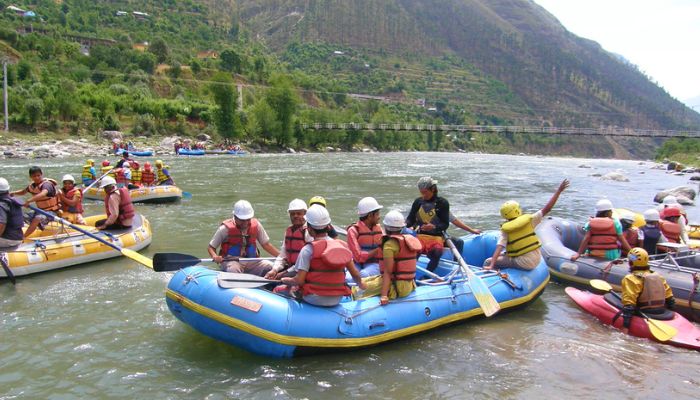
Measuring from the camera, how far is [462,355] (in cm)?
556

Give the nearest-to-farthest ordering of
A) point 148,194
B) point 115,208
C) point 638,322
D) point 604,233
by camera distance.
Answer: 1. point 638,322
2. point 604,233
3. point 115,208
4. point 148,194

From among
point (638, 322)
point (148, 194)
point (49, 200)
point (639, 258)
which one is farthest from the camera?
point (148, 194)

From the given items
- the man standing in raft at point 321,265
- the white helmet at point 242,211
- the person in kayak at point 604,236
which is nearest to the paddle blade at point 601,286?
the person in kayak at point 604,236

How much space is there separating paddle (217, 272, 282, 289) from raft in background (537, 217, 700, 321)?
16.0 feet

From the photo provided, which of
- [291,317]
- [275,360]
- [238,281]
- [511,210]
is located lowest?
[275,360]

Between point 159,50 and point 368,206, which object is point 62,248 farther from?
point 159,50

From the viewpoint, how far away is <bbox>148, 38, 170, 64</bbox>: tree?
7431cm

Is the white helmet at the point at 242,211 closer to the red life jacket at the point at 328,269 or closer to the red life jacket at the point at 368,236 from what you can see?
the red life jacket at the point at 328,269

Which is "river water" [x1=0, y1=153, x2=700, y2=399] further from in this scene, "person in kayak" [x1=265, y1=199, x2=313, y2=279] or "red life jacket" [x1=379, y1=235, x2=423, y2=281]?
"person in kayak" [x1=265, y1=199, x2=313, y2=279]

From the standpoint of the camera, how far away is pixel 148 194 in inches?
590

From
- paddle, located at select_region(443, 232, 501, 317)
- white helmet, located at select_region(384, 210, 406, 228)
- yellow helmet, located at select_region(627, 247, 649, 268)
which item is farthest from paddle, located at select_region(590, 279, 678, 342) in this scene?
Result: white helmet, located at select_region(384, 210, 406, 228)

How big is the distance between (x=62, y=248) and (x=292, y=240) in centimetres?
453

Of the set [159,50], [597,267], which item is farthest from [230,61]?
[597,267]

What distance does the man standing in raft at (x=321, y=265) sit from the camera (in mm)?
4980
